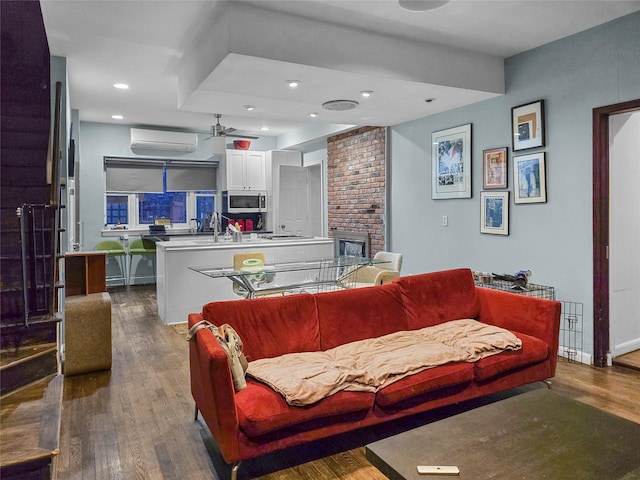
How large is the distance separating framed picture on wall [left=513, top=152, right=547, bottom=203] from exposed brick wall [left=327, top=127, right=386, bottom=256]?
214 cm

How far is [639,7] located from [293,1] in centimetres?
257

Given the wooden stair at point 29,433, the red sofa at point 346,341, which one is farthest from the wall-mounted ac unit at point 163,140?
the wooden stair at point 29,433

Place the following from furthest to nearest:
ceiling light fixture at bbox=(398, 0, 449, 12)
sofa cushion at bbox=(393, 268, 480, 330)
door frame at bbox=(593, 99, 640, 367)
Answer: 1. door frame at bbox=(593, 99, 640, 367)
2. sofa cushion at bbox=(393, 268, 480, 330)
3. ceiling light fixture at bbox=(398, 0, 449, 12)

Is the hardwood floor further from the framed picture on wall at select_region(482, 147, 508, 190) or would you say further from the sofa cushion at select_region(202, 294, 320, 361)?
the framed picture on wall at select_region(482, 147, 508, 190)

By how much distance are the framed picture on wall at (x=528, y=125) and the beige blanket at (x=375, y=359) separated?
76.4 inches

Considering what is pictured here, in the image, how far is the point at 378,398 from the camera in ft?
7.70

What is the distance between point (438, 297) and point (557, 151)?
1825 millimetres

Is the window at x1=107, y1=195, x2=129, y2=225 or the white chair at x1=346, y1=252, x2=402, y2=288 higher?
the window at x1=107, y1=195, x2=129, y2=225

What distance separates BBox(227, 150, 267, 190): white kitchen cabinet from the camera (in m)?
8.39

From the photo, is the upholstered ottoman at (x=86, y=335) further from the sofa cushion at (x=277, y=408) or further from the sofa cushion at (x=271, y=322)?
the sofa cushion at (x=277, y=408)

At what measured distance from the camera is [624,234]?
151 inches

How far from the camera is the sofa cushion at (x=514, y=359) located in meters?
2.70

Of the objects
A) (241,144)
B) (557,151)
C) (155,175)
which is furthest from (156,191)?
(557,151)

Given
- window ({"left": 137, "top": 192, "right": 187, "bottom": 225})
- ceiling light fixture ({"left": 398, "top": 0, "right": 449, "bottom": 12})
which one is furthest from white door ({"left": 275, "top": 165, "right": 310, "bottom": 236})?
ceiling light fixture ({"left": 398, "top": 0, "right": 449, "bottom": 12})
